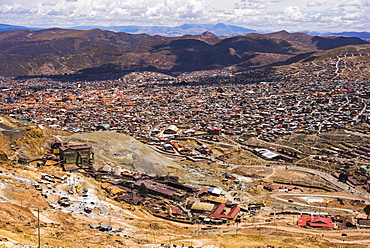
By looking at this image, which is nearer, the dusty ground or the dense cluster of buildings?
the dusty ground

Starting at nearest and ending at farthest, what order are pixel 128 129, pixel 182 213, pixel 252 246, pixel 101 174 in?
pixel 252 246 < pixel 182 213 < pixel 101 174 < pixel 128 129

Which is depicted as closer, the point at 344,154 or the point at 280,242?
the point at 280,242

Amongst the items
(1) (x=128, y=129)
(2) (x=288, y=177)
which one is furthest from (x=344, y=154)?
(1) (x=128, y=129)

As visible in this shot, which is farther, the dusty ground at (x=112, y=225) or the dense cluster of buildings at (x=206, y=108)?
the dense cluster of buildings at (x=206, y=108)

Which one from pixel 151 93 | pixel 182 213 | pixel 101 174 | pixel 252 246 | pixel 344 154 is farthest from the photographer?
pixel 151 93

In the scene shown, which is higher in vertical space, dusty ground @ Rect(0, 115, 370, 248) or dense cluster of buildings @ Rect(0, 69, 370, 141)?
dusty ground @ Rect(0, 115, 370, 248)

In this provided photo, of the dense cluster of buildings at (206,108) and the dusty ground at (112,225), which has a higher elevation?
the dusty ground at (112,225)

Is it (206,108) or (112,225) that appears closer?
(112,225)

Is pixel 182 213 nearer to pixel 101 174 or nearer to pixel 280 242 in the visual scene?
pixel 280 242

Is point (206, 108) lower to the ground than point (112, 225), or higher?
lower

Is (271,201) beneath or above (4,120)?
beneath
